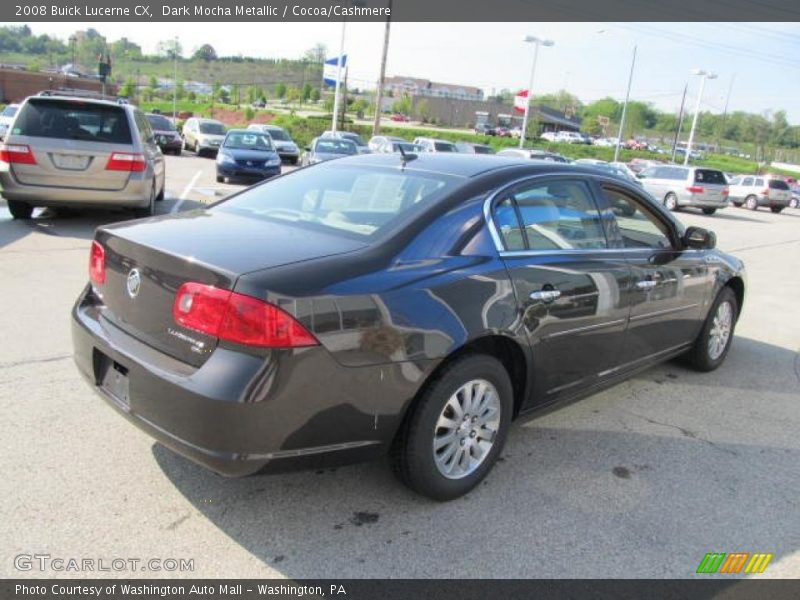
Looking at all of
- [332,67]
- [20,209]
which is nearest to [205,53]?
[332,67]

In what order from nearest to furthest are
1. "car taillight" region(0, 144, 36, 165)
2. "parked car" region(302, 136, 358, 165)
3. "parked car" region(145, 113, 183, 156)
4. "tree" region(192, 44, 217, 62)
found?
Answer: "car taillight" region(0, 144, 36, 165)
"parked car" region(302, 136, 358, 165)
"parked car" region(145, 113, 183, 156)
"tree" region(192, 44, 217, 62)

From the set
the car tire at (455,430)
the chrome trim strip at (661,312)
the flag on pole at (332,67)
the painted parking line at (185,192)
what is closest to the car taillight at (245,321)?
the car tire at (455,430)

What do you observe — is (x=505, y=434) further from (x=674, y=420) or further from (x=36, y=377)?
(x=36, y=377)

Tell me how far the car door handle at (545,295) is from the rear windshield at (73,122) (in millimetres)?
7235

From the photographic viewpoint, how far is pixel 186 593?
241cm

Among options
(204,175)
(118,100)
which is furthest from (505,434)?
(204,175)

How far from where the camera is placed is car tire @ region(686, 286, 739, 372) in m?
5.14

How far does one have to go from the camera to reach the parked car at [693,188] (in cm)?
2292

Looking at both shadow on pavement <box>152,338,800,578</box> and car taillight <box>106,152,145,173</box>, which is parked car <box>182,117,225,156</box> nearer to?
car taillight <box>106,152,145,173</box>

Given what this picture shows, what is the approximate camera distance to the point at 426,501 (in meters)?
3.09

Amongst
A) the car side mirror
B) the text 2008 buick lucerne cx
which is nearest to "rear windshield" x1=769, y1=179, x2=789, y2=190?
the car side mirror

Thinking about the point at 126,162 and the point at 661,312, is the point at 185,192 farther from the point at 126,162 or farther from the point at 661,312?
the point at 661,312

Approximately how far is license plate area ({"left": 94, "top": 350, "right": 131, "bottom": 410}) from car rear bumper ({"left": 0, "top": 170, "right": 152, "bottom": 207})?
6.40 meters

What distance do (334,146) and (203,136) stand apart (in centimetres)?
879
